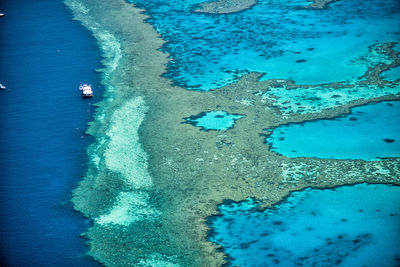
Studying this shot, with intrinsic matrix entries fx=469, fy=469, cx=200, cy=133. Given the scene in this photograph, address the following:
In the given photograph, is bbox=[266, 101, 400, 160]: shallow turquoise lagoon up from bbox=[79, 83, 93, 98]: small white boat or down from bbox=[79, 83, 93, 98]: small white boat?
down

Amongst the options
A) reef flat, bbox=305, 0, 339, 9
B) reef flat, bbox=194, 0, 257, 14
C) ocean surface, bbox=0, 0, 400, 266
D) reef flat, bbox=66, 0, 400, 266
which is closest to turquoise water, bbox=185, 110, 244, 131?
ocean surface, bbox=0, 0, 400, 266

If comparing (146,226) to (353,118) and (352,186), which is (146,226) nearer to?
(352,186)

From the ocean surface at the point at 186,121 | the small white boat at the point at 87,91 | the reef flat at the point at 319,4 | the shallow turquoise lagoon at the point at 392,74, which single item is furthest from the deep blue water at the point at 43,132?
the reef flat at the point at 319,4

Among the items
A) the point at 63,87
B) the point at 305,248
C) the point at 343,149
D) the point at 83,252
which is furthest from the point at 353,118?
the point at 63,87

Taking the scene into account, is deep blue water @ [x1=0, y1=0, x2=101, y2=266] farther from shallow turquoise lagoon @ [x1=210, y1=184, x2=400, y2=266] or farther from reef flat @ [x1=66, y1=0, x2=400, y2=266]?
shallow turquoise lagoon @ [x1=210, y1=184, x2=400, y2=266]

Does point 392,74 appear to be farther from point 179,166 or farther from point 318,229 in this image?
point 179,166
